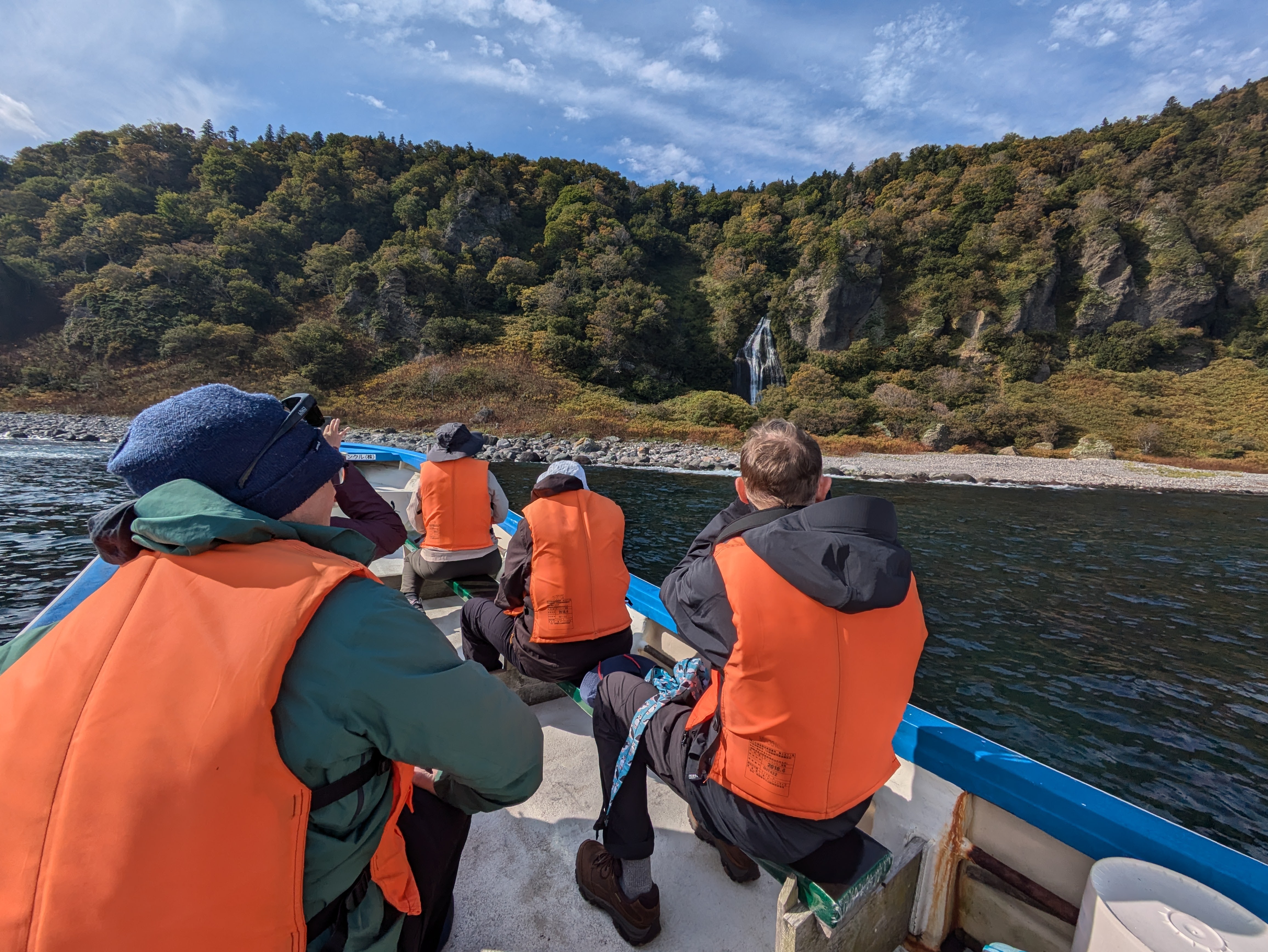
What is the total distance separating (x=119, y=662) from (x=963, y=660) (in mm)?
6632

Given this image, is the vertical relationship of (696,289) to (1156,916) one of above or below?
above

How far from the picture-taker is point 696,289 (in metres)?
44.6

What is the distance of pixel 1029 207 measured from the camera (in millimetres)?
36406

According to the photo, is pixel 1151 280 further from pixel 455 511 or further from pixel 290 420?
pixel 290 420

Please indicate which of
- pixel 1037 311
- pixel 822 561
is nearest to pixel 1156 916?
pixel 822 561

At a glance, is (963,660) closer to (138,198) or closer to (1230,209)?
(1230,209)

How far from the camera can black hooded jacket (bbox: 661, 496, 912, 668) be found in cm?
116

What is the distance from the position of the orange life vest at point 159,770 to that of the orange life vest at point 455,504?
2.60 meters

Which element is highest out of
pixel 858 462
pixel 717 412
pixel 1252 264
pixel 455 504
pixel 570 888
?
pixel 1252 264

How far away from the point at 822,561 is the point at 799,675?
28cm

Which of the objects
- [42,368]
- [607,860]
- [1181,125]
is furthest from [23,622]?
[1181,125]

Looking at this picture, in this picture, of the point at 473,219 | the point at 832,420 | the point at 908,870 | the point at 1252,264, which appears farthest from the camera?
the point at 473,219

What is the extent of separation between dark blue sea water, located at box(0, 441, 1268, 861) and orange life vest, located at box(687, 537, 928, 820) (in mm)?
4177

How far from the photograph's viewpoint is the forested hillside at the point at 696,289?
98.6 feet
